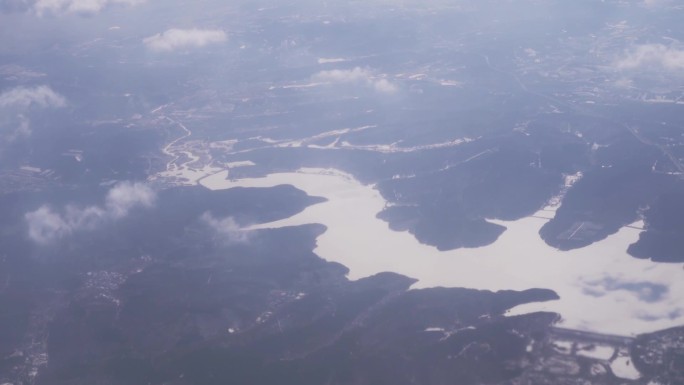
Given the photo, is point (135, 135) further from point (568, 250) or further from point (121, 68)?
point (568, 250)

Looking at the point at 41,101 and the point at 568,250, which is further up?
the point at 568,250

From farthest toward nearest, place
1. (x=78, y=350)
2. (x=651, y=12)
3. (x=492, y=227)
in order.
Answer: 1. (x=651, y=12)
2. (x=492, y=227)
3. (x=78, y=350)

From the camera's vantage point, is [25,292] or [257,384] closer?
[257,384]

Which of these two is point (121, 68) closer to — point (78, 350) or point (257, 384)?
point (78, 350)

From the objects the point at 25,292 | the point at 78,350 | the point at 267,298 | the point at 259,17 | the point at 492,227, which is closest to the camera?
the point at 78,350

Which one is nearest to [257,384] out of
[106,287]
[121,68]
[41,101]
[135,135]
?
[106,287]

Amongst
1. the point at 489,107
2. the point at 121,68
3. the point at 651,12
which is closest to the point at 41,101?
the point at 121,68
